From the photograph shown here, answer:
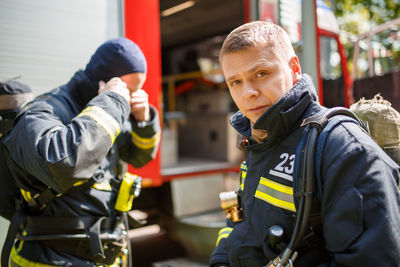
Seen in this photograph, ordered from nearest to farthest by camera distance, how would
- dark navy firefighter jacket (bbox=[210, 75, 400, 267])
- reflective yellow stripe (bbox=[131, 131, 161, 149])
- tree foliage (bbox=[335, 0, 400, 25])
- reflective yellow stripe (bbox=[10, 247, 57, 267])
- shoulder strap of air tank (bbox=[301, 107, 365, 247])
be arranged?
dark navy firefighter jacket (bbox=[210, 75, 400, 267]) < shoulder strap of air tank (bbox=[301, 107, 365, 247]) < reflective yellow stripe (bbox=[10, 247, 57, 267]) < reflective yellow stripe (bbox=[131, 131, 161, 149]) < tree foliage (bbox=[335, 0, 400, 25])

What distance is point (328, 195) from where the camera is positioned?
869 millimetres

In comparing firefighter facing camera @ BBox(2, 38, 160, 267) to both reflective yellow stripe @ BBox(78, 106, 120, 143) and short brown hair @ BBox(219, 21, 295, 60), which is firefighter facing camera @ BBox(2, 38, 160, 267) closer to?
reflective yellow stripe @ BBox(78, 106, 120, 143)

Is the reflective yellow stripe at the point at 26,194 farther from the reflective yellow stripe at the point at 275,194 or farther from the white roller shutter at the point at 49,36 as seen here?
the reflective yellow stripe at the point at 275,194

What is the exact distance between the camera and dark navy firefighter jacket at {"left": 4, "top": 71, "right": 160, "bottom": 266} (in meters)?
1.28

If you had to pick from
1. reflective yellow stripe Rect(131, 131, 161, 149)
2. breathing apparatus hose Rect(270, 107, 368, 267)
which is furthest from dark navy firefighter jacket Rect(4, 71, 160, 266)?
breathing apparatus hose Rect(270, 107, 368, 267)

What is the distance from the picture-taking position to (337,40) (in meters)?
3.99

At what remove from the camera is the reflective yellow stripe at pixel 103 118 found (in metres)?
1.35

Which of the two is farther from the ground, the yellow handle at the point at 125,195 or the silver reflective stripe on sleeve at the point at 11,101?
the silver reflective stripe on sleeve at the point at 11,101

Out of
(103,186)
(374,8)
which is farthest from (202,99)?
(374,8)

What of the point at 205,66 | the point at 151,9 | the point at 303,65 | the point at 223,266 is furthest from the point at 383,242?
the point at 205,66

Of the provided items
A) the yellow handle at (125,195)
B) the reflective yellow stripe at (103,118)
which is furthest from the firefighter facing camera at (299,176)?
the yellow handle at (125,195)

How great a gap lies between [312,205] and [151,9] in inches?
94.7

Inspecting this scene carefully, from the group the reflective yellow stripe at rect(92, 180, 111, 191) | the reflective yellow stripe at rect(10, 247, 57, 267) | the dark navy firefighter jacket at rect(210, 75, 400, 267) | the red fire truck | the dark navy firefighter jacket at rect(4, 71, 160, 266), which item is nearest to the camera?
the dark navy firefighter jacket at rect(210, 75, 400, 267)

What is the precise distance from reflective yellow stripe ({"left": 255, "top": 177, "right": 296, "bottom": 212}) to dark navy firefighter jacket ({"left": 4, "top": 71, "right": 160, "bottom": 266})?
0.65 metres
